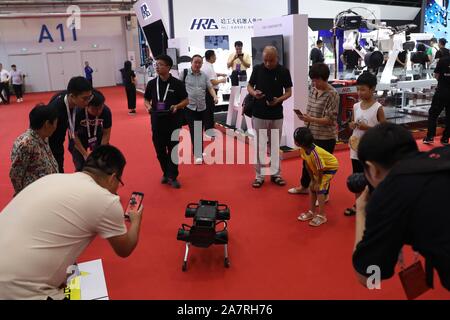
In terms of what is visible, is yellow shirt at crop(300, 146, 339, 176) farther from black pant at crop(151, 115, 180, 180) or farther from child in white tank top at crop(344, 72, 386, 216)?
black pant at crop(151, 115, 180, 180)

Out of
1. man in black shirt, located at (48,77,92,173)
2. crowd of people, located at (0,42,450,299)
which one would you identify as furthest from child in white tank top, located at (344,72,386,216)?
man in black shirt, located at (48,77,92,173)

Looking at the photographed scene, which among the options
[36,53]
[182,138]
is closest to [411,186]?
[182,138]

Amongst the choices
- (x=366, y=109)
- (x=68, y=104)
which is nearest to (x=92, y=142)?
(x=68, y=104)

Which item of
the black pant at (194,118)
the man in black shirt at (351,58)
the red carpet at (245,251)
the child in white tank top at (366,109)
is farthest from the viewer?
the man in black shirt at (351,58)

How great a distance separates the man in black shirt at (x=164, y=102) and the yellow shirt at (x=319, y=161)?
68.5 inches

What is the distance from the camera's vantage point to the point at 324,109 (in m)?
3.74

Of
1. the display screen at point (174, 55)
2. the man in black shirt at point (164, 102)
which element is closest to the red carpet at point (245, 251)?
the man in black shirt at point (164, 102)

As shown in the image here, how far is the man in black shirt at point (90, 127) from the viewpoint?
136 inches

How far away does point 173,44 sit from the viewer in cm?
1049

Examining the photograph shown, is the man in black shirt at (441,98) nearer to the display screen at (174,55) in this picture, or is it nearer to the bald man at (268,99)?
the bald man at (268,99)

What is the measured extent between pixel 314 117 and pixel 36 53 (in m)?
17.6

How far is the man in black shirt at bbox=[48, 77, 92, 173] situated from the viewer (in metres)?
Result: 3.04

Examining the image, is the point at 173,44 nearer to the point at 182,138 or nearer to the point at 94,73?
the point at 182,138

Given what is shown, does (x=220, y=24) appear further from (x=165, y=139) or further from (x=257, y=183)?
(x=257, y=183)
